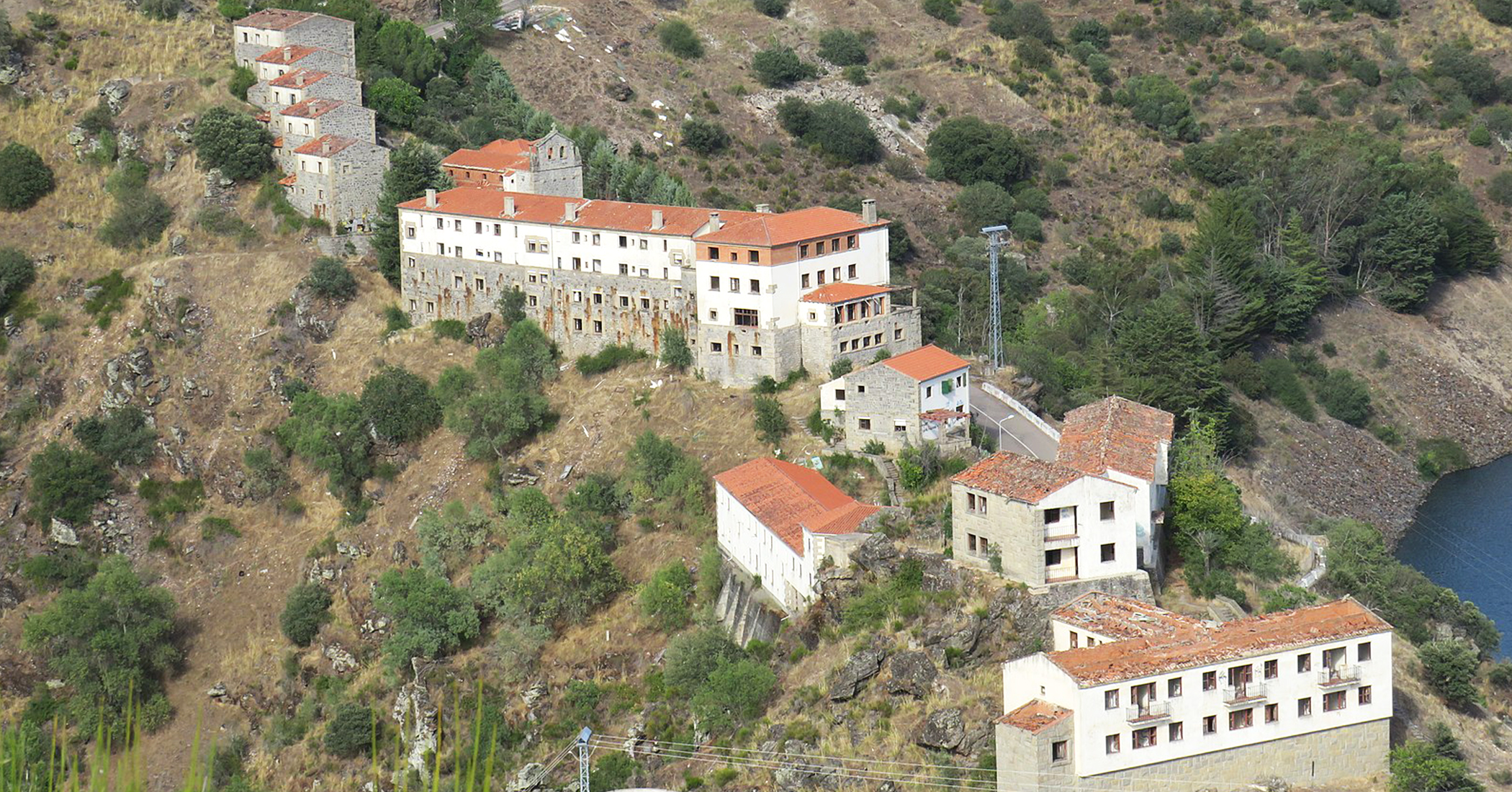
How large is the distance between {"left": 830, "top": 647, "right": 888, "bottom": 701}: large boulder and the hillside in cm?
35

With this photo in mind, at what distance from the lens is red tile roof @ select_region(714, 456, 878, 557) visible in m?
69.0

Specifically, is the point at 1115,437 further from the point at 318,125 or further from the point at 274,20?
Result: the point at 274,20

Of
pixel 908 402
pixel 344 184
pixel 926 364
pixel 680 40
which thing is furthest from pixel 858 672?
pixel 680 40

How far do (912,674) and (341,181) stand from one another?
49091 millimetres

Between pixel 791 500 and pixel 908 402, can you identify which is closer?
pixel 791 500

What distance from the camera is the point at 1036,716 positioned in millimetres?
54812

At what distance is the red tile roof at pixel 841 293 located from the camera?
80.7 metres

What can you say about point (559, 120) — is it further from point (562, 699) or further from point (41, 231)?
point (562, 699)

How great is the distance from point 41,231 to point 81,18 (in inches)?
659

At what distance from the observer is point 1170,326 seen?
88562 millimetres

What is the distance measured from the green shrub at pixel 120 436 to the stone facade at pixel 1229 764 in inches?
2048

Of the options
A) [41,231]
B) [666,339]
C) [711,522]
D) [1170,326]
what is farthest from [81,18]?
[1170,326]

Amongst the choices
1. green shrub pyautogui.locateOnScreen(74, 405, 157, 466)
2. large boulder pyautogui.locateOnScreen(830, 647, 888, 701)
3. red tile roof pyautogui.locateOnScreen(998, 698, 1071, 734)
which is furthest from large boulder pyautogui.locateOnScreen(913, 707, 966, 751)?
green shrub pyautogui.locateOnScreen(74, 405, 157, 466)

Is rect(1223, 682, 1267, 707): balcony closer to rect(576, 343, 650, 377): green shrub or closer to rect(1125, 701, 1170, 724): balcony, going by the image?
rect(1125, 701, 1170, 724): balcony
